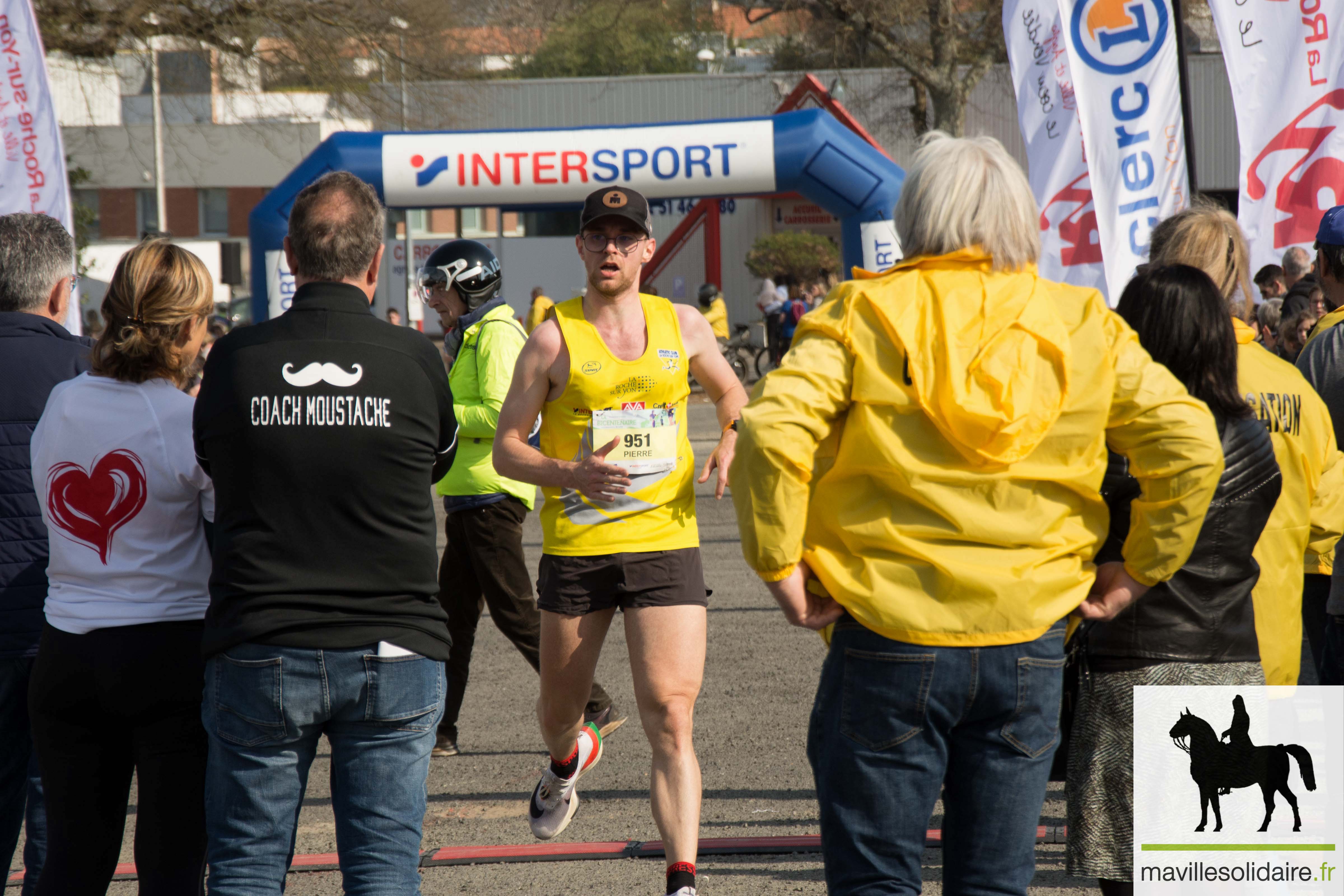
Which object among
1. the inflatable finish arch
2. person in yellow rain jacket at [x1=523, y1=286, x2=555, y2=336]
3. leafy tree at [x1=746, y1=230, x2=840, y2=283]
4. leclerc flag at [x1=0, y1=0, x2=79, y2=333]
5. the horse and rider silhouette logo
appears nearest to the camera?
the horse and rider silhouette logo

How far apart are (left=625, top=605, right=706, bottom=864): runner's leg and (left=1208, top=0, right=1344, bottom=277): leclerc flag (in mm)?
4667

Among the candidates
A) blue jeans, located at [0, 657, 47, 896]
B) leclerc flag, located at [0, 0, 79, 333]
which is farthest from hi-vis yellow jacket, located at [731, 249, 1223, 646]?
leclerc flag, located at [0, 0, 79, 333]

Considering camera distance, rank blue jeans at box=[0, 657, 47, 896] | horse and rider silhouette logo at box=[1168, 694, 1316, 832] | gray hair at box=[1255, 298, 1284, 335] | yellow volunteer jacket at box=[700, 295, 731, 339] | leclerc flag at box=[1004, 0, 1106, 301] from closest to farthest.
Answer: horse and rider silhouette logo at box=[1168, 694, 1316, 832] < blue jeans at box=[0, 657, 47, 896] < leclerc flag at box=[1004, 0, 1106, 301] < gray hair at box=[1255, 298, 1284, 335] < yellow volunteer jacket at box=[700, 295, 731, 339]

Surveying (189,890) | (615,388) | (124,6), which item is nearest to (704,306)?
(124,6)

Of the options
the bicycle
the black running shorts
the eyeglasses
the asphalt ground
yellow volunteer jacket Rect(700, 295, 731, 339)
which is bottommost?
the asphalt ground

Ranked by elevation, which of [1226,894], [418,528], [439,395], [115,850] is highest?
[439,395]

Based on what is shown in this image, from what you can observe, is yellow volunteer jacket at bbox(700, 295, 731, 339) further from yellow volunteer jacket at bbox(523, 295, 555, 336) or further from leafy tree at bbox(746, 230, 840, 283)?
yellow volunteer jacket at bbox(523, 295, 555, 336)

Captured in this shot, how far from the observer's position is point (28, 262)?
3508mm

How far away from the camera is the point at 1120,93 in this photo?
7652 millimetres

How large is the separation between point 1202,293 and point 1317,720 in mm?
1172

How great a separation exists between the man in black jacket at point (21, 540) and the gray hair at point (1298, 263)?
7.17m

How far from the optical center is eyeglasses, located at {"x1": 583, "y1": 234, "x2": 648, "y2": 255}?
4.11 metres

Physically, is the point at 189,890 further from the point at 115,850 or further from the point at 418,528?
the point at 418,528

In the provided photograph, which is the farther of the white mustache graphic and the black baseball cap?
the black baseball cap
